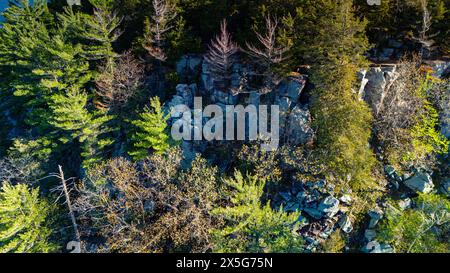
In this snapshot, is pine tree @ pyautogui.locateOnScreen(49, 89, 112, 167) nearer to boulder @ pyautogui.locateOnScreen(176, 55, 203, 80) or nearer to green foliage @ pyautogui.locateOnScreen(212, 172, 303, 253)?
boulder @ pyautogui.locateOnScreen(176, 55, 203, 80)

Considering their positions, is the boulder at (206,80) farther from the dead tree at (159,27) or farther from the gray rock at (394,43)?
the gray rock at (394,43)

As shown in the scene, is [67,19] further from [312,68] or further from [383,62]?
[383,62]

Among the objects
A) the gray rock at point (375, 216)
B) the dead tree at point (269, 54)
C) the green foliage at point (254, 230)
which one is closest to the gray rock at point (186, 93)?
the dead tree at point (269, 54)

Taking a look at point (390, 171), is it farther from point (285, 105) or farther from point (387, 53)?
point (387, 53)

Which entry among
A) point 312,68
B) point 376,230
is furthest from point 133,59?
point 376,230

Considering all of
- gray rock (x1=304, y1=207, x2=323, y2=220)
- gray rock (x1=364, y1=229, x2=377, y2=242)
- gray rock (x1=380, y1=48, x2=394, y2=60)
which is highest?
gray rock (x1=380, y1=48, x2=394, y2=60)

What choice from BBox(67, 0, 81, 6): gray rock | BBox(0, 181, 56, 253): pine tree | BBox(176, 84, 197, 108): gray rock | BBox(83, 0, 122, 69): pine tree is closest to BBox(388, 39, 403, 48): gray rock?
BBox(176, 84, 197, 108): gray rock
